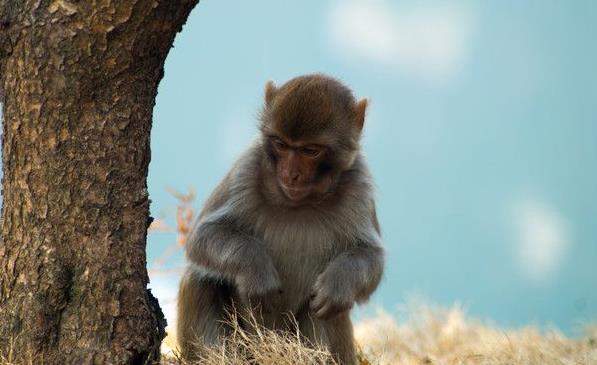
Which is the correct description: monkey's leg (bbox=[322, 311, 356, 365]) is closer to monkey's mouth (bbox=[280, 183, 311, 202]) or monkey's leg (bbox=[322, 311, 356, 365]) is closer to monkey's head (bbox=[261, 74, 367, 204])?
monkey's head (bbox=[261, 74, 367, 204])

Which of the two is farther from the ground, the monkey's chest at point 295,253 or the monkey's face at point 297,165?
the monkey's face at point 297,165

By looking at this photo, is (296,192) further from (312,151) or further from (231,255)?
(231,255)

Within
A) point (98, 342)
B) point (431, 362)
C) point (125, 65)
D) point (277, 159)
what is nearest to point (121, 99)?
point (125, 65)

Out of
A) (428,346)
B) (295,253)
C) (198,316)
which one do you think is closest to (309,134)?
(295,253)

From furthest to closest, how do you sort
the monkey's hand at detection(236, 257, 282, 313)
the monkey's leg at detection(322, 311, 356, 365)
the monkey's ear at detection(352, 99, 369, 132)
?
the monkey's leg at detection(322, 311, 356, 365) → the monkey's ear at detection(352, 99, 369, 132) → the monkey's hand at detection(236, 257, 282, 313)

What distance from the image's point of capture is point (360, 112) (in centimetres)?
698

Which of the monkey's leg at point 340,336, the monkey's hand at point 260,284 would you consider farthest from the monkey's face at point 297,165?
the monkey's leg at point 340,336

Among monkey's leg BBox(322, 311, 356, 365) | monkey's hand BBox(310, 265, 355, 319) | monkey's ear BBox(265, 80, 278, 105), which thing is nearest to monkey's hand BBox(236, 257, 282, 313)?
monkey's hand BBox(310, 265, 355, 319)

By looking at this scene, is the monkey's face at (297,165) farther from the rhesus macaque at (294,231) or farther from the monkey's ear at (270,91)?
the monkey's ear at (270,91)

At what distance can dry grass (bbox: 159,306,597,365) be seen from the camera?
6828mm

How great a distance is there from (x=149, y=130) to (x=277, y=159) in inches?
37.1

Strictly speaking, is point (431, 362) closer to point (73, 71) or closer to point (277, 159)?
point (277, 159)

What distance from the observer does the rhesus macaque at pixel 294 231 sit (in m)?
6.63

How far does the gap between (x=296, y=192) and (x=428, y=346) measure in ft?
17.0
